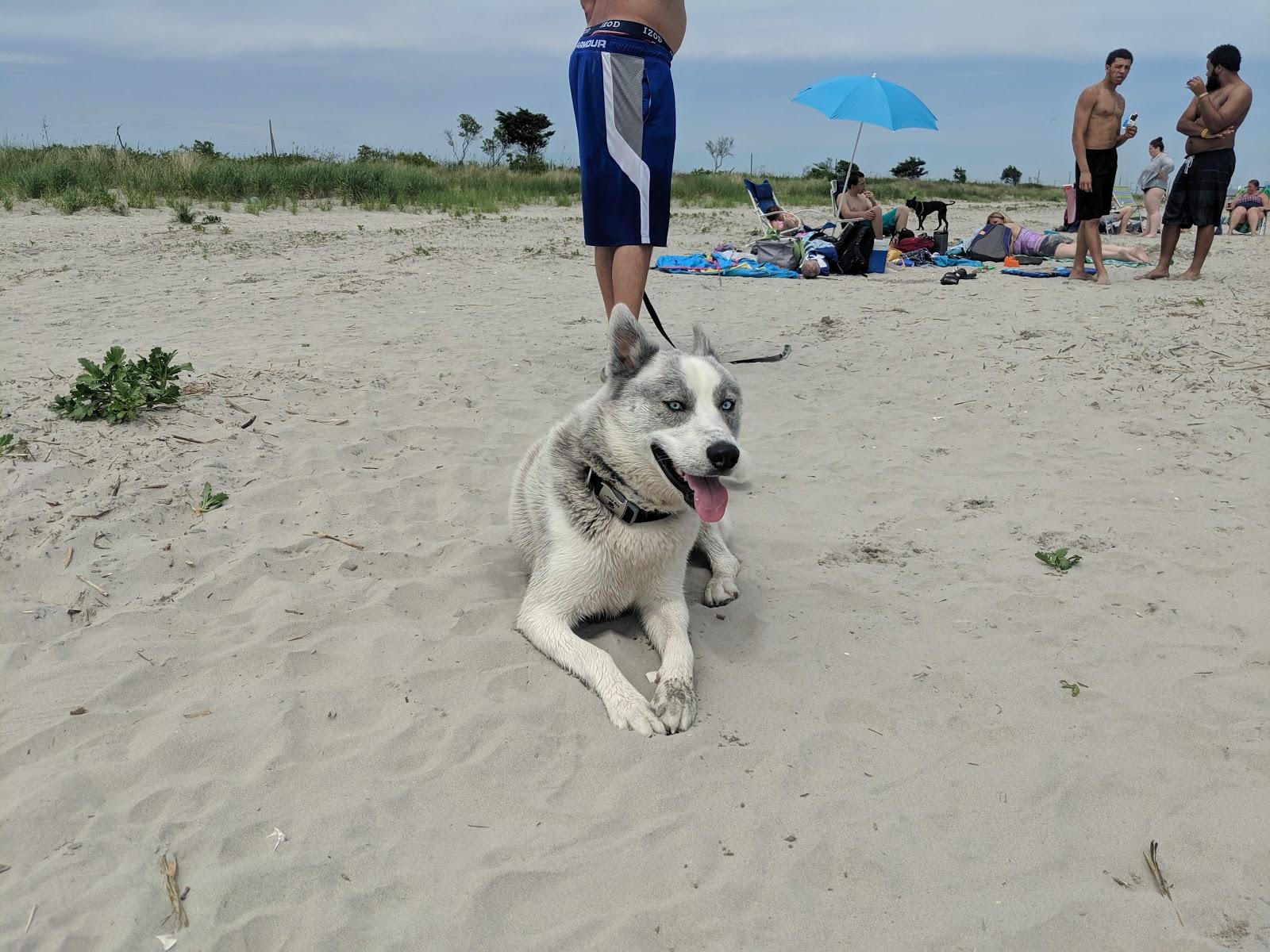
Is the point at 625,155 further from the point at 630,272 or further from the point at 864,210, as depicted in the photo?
the point at 864,210

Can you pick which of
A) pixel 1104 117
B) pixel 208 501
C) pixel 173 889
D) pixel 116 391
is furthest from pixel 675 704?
pixel 1104 117

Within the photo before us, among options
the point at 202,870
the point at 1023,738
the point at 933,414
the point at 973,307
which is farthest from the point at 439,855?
the point at 973,307

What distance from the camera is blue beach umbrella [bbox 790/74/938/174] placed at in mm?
12523

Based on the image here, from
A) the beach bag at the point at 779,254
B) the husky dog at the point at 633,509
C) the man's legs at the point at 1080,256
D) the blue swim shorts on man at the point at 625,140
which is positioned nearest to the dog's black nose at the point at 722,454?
the husky dog at the point at 633,509

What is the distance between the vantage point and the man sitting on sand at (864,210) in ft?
47.2

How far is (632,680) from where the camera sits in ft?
10.1

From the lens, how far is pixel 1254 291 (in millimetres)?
9297

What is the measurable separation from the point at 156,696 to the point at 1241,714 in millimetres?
3573

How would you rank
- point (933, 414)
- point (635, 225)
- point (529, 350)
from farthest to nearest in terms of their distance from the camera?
point (529, 350), point (933, 414), point (635, 225)

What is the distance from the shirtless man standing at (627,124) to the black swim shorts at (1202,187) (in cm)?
756

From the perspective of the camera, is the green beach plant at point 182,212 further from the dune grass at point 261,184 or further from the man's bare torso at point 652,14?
the man's bare torso at point 652,14

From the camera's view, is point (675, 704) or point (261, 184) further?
point (261, 184)

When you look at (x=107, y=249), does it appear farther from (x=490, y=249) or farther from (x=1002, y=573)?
(x=1002, y=573)

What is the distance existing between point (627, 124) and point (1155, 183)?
1723 centimetres
